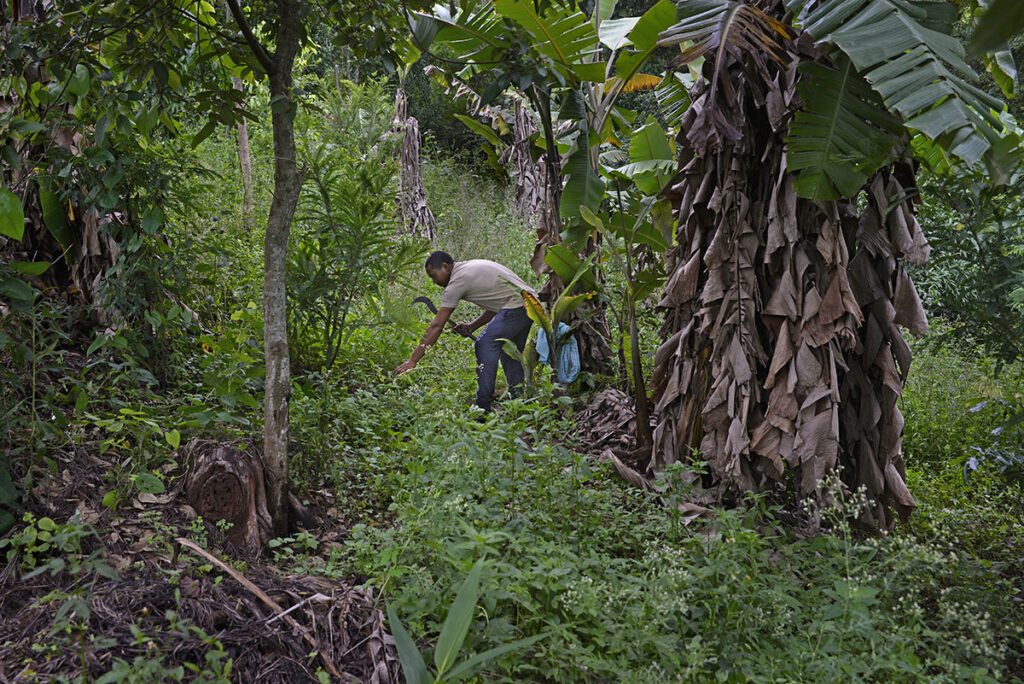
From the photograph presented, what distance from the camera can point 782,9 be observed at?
4.16 m

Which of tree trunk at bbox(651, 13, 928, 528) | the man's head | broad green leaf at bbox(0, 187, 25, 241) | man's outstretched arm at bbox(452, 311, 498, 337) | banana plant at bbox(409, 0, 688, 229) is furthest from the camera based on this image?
man's outstretched arm at bbox(452, 311, 498, 337)

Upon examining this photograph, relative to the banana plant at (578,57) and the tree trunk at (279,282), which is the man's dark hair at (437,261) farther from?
the tree trunk at (279,282)

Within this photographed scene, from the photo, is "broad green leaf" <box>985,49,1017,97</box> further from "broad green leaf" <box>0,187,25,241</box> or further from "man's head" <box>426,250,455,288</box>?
"broad green leaf" <box>0,187,25,241</box>

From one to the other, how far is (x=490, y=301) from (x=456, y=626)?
451 cm

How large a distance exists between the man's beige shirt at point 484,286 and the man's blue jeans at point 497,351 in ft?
0.45

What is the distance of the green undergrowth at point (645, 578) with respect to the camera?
2.35 metres

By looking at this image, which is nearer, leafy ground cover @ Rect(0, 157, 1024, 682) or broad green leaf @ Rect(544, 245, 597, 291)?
leafy ground cover @ Rect(0, 157, 1024, 682)

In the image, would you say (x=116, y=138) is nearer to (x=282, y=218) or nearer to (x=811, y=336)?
(x=282, y=218)

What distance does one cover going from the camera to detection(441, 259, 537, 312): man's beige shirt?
6211 millimetres

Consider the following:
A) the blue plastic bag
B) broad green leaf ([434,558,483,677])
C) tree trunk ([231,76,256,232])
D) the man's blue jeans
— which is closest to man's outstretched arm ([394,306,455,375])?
the man's blue jeans

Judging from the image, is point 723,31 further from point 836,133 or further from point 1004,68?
point 1004,68

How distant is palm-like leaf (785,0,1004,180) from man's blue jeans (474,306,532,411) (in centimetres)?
327

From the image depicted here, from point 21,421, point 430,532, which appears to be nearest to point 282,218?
point 21,421

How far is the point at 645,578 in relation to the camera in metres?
2.59
